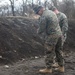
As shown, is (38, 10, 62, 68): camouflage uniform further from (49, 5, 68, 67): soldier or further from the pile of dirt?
the pile of dirt

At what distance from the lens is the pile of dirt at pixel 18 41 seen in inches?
484

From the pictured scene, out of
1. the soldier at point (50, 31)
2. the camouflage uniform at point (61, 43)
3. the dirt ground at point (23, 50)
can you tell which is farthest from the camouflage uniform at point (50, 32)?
the dirt ground at point (23, 50)

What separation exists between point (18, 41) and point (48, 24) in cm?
614

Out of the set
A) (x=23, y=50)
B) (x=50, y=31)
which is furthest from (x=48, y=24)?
(x=23, y=50)

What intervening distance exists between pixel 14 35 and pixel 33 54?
189 centimetres

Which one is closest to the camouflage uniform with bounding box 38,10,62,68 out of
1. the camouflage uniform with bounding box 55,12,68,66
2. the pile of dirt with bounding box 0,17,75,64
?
the camouflage uniform with bounding box 55,12,68,66

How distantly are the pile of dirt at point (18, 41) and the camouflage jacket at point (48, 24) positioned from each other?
6.98ft

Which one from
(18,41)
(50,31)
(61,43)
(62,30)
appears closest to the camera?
(50,31)

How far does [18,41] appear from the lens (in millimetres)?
14227

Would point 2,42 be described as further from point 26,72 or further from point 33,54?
point 26,72

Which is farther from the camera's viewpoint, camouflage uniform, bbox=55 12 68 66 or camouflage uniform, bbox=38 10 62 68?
camouflage uniform, bbox=55 12 68 66

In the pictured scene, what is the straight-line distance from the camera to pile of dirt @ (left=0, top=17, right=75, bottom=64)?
12.3 m

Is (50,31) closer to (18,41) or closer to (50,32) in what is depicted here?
(50,32)

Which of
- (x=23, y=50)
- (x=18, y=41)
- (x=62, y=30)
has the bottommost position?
(x=23, y=50)
